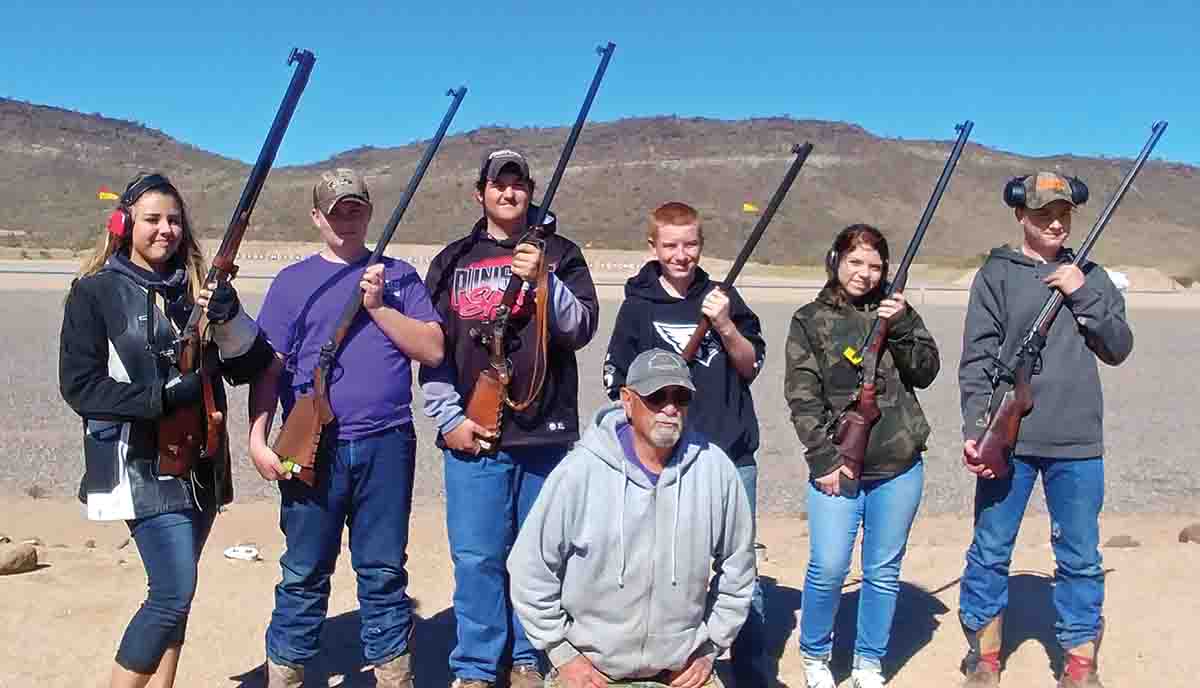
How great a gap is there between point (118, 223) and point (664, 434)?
2087 mm

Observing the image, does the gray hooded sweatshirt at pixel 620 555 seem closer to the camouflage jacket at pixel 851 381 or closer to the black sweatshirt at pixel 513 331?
the black sweatshirt at pixel 513 331

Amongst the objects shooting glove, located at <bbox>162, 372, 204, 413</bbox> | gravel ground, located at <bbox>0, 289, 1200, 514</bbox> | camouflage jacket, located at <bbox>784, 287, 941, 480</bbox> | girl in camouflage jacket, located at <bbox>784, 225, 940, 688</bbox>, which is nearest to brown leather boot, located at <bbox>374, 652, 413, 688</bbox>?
shooting glove, located at <bbox>162, 372, 204, 413</bbox>

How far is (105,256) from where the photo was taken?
4012mm

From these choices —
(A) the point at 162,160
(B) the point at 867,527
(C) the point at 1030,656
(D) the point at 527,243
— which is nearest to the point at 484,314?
(D) the point at 527,243

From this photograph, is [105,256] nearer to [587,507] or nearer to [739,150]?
[587,507]

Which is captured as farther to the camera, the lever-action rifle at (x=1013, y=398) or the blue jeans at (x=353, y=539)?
the lever-action rifle at (x=1013, y=398)

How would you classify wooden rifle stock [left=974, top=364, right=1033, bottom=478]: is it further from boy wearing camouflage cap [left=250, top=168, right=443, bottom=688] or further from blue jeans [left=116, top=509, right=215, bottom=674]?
blue jeans [left=116, top=509, right=215, bottom=674]

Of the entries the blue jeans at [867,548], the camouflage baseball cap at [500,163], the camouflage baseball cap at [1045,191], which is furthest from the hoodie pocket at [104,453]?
the camouflage baseball cap at [1045,191]

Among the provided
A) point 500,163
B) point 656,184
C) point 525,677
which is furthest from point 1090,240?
point 656,184

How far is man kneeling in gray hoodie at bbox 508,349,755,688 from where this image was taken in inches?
145

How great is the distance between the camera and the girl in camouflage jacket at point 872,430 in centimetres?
453

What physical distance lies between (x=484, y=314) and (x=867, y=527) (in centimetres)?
183

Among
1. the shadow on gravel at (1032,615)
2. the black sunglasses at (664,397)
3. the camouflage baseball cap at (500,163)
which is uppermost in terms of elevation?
the camouflage baseball cap at (500,163)

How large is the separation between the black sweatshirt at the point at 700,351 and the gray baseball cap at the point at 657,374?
71 cm
